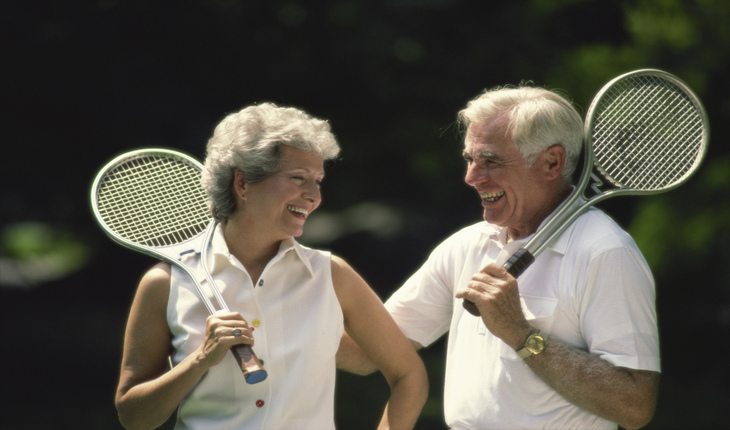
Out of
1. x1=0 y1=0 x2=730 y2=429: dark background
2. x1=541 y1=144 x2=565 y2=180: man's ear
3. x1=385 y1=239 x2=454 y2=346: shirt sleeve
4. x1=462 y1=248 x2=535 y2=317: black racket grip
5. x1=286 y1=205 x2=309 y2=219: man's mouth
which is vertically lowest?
x1=0 y1=0 x2=730 y2=429: dark background

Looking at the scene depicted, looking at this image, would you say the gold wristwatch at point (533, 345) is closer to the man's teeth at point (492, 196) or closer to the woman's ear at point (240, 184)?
the man's teeth at point (492, 196)

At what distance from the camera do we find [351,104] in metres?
12.0

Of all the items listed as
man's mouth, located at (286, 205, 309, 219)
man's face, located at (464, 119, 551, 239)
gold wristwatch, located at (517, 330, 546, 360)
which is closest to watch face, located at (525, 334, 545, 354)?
gold wristwatch, located at (517, 330, 546, 360)

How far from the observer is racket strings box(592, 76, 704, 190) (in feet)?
14.7

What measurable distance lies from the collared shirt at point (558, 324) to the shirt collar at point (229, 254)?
0.60 meters

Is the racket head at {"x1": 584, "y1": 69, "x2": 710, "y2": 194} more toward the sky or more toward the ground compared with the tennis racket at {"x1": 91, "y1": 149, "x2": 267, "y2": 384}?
more toward the sky

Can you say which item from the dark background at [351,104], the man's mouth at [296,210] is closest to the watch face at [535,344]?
the man's mouth at [296,210]

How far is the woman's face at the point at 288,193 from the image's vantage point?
4.12 m

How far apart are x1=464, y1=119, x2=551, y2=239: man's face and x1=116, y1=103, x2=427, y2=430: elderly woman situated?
0.48m

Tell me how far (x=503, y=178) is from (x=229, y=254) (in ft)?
3.04

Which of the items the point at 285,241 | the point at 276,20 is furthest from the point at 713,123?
the point at 285,241

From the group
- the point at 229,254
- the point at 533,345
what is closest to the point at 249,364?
the point at 229,254

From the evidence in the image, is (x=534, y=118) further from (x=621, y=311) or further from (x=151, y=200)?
(x=151, y=200)

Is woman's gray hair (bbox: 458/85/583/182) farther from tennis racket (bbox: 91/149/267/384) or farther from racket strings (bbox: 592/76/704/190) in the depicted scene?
tennis racket (bbox: 91/149/267/384)
